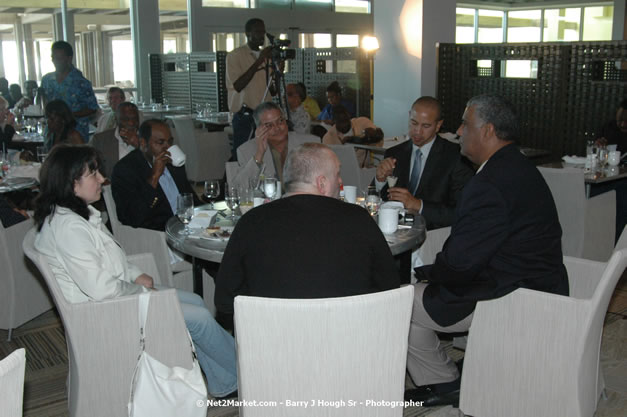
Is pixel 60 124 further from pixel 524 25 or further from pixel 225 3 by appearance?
pixel 524 25

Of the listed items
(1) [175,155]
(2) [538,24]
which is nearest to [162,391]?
(1) [175,155]

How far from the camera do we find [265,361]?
1.90 m

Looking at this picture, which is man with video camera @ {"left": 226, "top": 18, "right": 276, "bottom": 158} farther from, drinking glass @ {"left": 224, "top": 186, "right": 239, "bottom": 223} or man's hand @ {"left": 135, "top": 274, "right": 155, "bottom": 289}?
man's hand @ {"left": 135, "top": 274, "right": 155, "bottom": 289}

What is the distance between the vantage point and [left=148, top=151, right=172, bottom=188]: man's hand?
3707mm

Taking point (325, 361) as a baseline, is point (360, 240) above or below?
above

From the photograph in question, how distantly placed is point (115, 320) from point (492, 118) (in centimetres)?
175

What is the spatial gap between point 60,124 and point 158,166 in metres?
1.99

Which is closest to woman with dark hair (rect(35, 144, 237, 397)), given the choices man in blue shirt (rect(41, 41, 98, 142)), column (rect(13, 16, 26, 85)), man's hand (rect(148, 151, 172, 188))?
man's hand (rect(148, 151, 172, 188))

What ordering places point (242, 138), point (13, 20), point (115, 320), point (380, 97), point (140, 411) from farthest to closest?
point (13, 20) < point (380, 97) < point (242, 138) < point (115, 320) < point (140, 411)

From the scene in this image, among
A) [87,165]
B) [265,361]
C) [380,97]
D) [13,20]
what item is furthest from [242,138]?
[13,20]

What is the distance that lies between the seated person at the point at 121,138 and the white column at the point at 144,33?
7.90 m

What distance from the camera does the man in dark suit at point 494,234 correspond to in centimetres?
247

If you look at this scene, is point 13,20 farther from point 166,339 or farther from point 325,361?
point 325,361

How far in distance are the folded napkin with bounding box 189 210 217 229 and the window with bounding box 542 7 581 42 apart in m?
17.8
